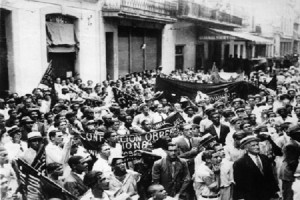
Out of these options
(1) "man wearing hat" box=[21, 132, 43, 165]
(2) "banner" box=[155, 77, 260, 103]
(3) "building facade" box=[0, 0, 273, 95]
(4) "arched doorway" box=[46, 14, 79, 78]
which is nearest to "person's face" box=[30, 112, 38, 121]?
(1) "man wearing hat" box=[21, 132, 43, 165]

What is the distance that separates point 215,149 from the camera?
5.42m

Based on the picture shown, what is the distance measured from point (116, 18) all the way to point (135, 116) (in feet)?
31.0

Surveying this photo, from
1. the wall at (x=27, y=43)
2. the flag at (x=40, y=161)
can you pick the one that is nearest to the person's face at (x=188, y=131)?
the flag at (x=40, y=161)

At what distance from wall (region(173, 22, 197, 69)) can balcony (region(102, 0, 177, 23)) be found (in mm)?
1943

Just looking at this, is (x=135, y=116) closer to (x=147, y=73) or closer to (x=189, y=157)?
(x=189, y=157)

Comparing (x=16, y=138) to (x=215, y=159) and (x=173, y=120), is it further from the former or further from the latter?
(x=173, y=120)

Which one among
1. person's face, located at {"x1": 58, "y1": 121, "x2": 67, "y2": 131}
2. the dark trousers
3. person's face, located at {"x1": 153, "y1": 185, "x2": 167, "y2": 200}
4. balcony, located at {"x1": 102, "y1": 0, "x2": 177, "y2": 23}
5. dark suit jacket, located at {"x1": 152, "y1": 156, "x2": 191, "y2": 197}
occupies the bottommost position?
the dark trousers

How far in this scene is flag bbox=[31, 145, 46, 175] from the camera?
5.59 meters

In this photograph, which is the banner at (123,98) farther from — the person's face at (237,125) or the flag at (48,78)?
the person's face at (237,125)

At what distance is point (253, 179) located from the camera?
197 inches

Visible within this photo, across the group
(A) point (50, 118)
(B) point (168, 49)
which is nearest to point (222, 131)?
(A) point (50, 118)

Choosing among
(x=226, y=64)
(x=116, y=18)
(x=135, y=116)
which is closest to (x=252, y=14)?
(x=226, y=64)

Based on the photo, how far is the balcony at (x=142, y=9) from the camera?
53.8 ft

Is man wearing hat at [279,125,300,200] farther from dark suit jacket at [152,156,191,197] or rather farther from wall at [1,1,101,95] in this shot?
wall at [1,1,101,95]
